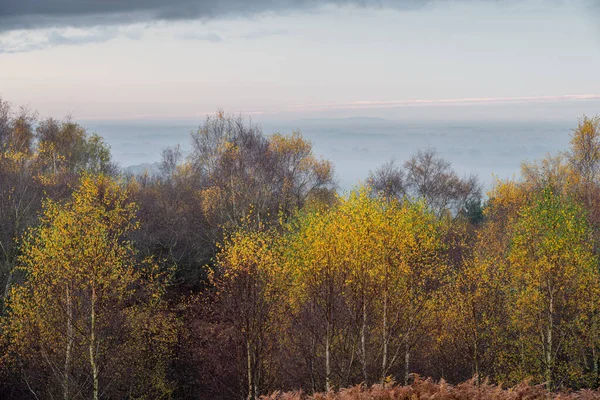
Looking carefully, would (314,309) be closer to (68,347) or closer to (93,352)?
(93,352)

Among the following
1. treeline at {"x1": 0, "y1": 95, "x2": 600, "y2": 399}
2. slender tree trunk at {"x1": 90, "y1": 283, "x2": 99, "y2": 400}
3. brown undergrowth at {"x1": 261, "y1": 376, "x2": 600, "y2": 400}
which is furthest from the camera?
slender tree trunk at {"x1": 90, "y1": 283, "x2": 99, "y2": 400}

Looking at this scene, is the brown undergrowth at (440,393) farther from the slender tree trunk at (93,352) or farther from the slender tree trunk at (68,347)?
the slender tree trunk at (68,347)

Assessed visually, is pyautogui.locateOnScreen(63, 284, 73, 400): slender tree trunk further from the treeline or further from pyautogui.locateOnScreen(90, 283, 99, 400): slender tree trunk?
pyautogui.locateOnScreen(90, 283, 99, 400): slender tree trunk

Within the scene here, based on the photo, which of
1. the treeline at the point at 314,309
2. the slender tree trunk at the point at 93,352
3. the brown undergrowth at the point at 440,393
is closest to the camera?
the brown undergrowth at the point at 440,393

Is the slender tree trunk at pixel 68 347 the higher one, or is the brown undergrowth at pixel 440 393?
the brown undergrowth at pixel 440 393

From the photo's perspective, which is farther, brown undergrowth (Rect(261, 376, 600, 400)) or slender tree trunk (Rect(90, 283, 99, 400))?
slender tree trunk (Rect(90, 283, 99, 400))

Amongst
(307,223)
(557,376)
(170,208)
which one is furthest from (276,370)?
(170,208)

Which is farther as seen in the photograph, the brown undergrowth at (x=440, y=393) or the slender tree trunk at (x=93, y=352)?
the slender tree trunk at (x=93, y=352)

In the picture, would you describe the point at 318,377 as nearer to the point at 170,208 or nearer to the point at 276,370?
the point at 276,370

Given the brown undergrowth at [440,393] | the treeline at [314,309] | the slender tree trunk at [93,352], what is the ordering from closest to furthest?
the brown undergrowth at [440,393] → the treeline at [314,309] → the slender tree trunk at [93,352]

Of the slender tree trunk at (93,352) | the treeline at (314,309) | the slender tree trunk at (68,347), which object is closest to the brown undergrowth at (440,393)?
the treeline at (314,309)

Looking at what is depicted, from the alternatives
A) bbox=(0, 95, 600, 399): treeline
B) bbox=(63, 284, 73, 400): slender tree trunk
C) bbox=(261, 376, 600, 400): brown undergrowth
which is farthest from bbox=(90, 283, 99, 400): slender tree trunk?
bbox=(261, 376, 600, 400): brown undergrowth

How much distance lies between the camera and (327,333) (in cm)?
2628

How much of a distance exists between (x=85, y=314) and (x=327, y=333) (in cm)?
1348
